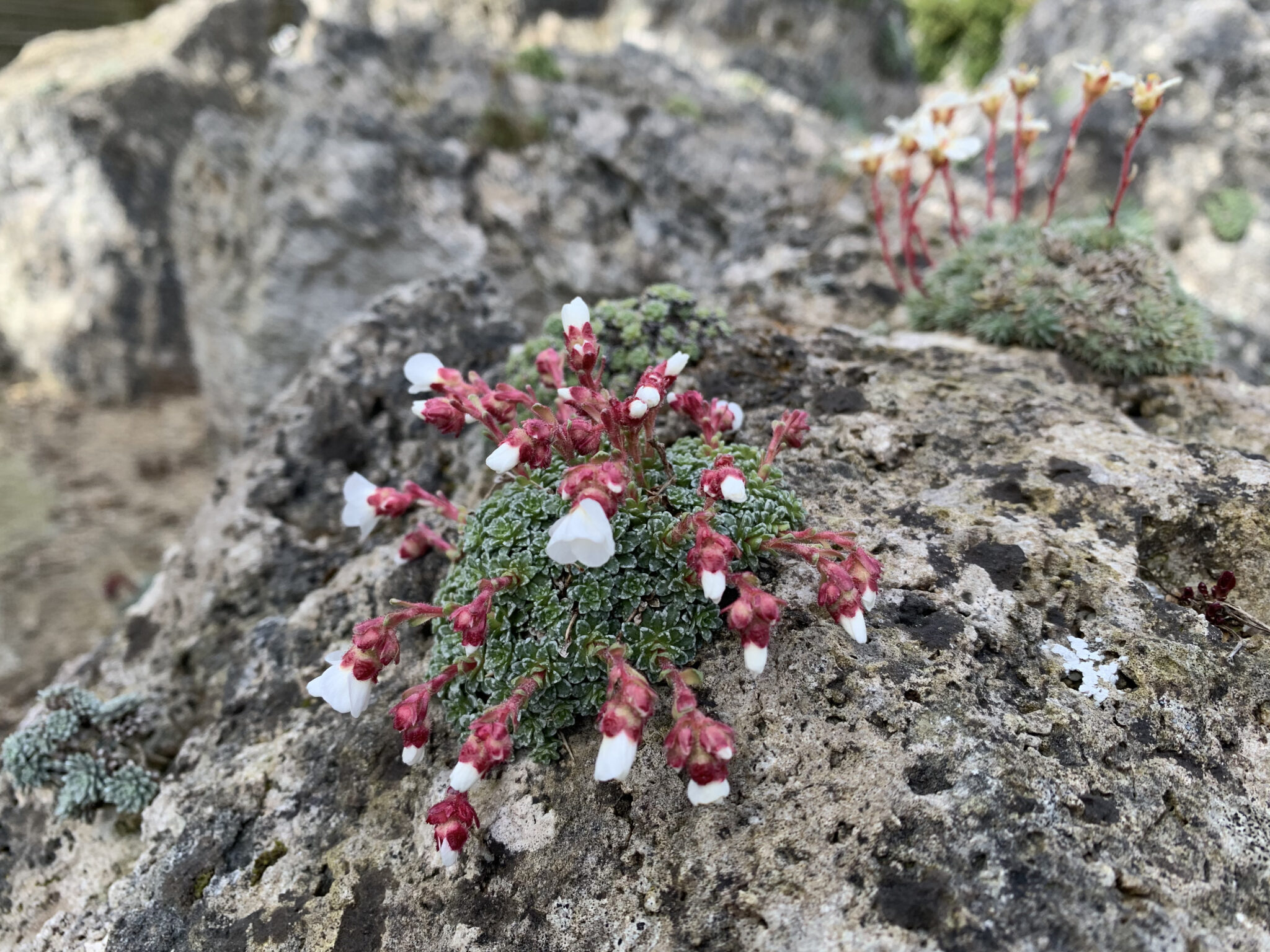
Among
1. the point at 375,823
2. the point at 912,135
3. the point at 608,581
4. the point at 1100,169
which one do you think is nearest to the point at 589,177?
the point at 912,135

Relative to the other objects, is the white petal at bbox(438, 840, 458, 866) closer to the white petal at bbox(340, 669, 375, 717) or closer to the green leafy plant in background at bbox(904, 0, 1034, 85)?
the white petal at bbox(340, 669, 375, 717)

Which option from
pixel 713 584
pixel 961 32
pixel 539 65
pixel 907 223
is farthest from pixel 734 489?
Result: pixel 961 32

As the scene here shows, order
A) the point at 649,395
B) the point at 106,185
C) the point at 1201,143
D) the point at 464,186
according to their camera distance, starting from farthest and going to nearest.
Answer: the point at 106,185, the point at 464,186, the point at 1201,143, the point at 649,395

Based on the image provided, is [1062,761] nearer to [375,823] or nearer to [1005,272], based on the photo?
[375,823]

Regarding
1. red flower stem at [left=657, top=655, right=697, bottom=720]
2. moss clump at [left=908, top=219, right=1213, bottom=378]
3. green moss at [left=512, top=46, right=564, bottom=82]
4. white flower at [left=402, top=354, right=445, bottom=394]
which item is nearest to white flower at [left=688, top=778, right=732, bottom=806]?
red flower stem at [left=657, top=655, right=697, bottom=720]

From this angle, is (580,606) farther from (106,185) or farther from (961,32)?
(961,32)

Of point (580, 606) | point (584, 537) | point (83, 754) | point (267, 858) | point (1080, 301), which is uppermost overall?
point (584, 537)

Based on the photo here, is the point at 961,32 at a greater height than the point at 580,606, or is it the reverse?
the point at 580,606

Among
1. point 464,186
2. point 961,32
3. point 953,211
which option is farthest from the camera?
point 961,32
